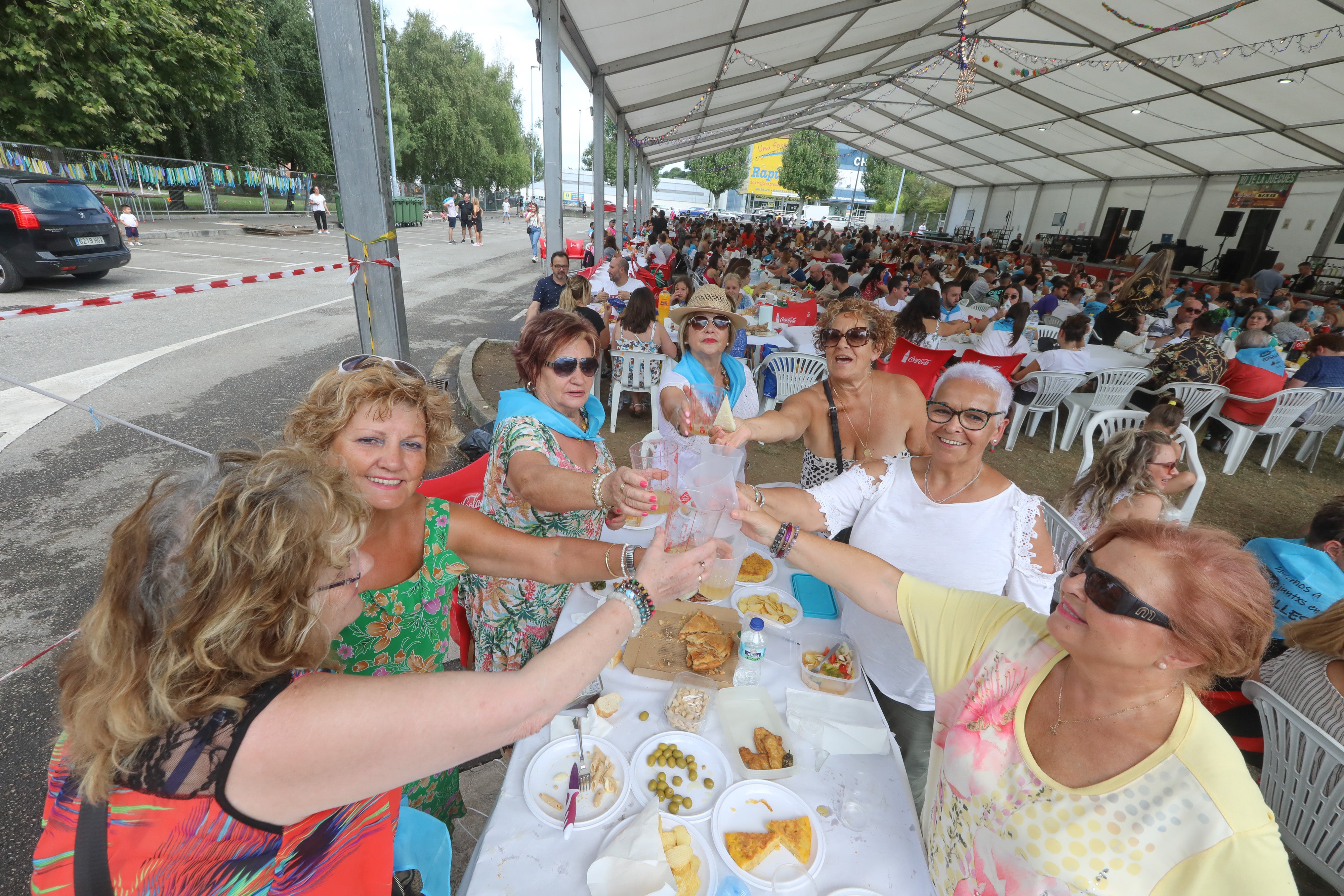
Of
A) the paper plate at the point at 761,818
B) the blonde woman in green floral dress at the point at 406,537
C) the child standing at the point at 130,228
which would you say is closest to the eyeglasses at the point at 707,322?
the blonde woman in green floral dress at the point at 406,537

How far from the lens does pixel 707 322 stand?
11.2 feet

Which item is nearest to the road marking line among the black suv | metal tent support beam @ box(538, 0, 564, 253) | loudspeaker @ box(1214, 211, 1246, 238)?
the black suv

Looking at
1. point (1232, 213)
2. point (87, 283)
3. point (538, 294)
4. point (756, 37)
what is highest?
point (756, 37)

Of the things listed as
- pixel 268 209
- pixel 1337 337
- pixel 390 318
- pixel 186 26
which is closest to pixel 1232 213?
pixel 1337 337

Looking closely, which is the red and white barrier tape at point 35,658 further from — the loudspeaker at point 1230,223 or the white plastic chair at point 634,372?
the loudspeaker at point 1230,223

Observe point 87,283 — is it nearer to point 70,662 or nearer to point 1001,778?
point 70,662

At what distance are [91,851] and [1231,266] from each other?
27573 millimetres

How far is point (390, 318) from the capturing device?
3826 mm

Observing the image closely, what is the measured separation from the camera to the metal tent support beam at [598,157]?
938cm

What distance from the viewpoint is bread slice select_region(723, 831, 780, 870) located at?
133 centimetres

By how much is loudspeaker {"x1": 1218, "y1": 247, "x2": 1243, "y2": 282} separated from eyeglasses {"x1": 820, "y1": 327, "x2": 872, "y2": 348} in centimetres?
2365

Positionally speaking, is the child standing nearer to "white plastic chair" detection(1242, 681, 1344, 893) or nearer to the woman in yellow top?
the woman in yellow top

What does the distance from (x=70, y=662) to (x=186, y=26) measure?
24586 mm

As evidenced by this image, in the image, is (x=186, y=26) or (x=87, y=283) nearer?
(x=87, y=283)
